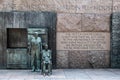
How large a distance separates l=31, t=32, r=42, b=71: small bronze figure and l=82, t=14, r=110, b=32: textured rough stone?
2.19 m

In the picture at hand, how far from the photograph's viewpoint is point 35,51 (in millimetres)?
10969

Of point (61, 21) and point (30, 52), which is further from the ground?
point (61, 21)

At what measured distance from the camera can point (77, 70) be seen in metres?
11.5

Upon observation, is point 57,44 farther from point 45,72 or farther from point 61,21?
point 45,72

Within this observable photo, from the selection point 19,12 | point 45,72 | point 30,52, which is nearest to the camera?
point 45,72

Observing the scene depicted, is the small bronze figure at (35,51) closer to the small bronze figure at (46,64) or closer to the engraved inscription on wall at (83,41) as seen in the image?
the small bronze figure at (46,64)

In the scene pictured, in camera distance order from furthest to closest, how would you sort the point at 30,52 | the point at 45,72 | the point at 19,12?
the point at 19,12 < the point at 30,52 < the point at 45,72

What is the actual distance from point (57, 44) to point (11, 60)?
2.06 metres

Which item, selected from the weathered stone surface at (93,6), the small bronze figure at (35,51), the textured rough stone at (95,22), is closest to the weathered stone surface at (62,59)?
the small bronze figure at (35,51)

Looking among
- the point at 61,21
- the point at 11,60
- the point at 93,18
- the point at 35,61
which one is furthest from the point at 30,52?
the point at 93,18

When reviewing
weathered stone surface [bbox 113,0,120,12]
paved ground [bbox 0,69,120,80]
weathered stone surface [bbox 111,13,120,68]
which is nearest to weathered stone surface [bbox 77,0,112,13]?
weathered stone surface [bbox 113,0,120,12]

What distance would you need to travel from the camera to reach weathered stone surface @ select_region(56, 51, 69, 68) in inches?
472

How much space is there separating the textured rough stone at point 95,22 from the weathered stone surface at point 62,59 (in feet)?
4.47

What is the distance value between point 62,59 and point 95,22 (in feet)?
6.99
